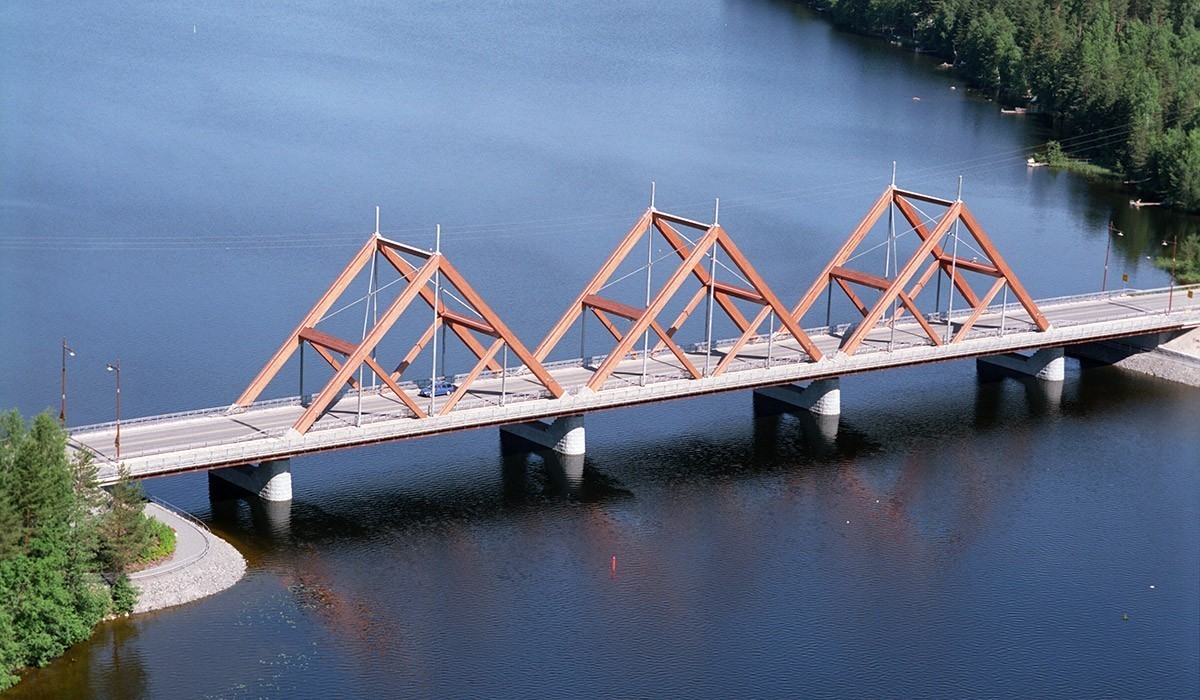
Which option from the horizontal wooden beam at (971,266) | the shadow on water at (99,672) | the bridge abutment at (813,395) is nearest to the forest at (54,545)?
the shadow on water at (99,672)

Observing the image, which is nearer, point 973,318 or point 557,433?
point 557,433

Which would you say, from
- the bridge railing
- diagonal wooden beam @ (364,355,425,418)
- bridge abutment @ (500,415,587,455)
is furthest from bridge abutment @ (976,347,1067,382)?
diagonal wooden beam @ (364,355,425,418)

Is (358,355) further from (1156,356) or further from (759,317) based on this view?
(1156,356)

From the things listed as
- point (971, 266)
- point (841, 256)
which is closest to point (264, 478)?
point (841, 256)

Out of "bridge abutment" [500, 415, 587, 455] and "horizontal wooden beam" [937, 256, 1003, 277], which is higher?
"horizontal wooden beam" [937, 256, 1003, 277]

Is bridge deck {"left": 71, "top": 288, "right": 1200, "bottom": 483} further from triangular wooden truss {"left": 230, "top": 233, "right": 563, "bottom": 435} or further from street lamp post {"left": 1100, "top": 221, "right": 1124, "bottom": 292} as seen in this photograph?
street lamp post {"left": 1100, "top": 221, "right": 1124, "bottom": 292}
